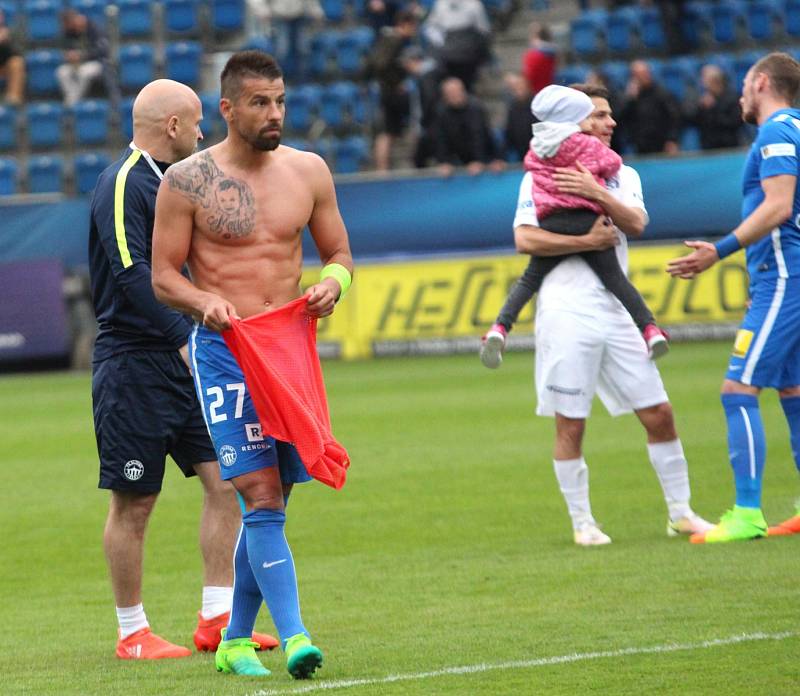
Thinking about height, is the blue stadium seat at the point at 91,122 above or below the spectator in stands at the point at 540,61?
below

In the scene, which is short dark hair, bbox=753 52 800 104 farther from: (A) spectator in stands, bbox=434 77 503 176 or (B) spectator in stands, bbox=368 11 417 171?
(B) spectator in stands, bbox=368 11 417 171

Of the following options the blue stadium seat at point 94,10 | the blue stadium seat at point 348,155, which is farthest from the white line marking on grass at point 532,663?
the blue stadium seat at point 94,10

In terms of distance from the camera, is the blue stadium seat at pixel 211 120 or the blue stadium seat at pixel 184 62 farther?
the blue stadium seat at pixel 184 62

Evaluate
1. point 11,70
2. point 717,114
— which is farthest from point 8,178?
point 717,114

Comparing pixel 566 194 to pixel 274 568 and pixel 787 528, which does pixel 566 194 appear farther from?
pixel 274 568

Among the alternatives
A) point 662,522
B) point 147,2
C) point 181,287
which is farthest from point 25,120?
point 181,287

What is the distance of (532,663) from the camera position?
229 inches

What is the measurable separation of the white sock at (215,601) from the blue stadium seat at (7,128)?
20.8 m

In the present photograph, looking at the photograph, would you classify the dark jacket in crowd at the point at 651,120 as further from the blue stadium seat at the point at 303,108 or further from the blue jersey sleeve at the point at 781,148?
the blue jersey sleeve at the point at 781,148

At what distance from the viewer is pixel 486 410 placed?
15664mm

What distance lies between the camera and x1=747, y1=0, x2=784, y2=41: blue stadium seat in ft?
82.7

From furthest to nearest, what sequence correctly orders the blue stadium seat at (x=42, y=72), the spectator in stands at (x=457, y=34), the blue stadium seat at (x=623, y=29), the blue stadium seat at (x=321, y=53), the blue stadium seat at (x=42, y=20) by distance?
the blue stadium seat at (x=42, y=20), the blue stadium seat at (x=42, y=72), the blue stadium seat at (x=321, y=53), the blue stadium seat at (x=623, y=29), the spectator in stands at (x=457, y=34)

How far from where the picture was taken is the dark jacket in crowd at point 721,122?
71.8 feet

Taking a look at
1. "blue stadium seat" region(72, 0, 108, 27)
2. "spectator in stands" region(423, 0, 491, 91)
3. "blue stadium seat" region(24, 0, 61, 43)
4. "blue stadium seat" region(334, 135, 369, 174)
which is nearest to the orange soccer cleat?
"spectator in stands" region(423, 0, 491, 91)
